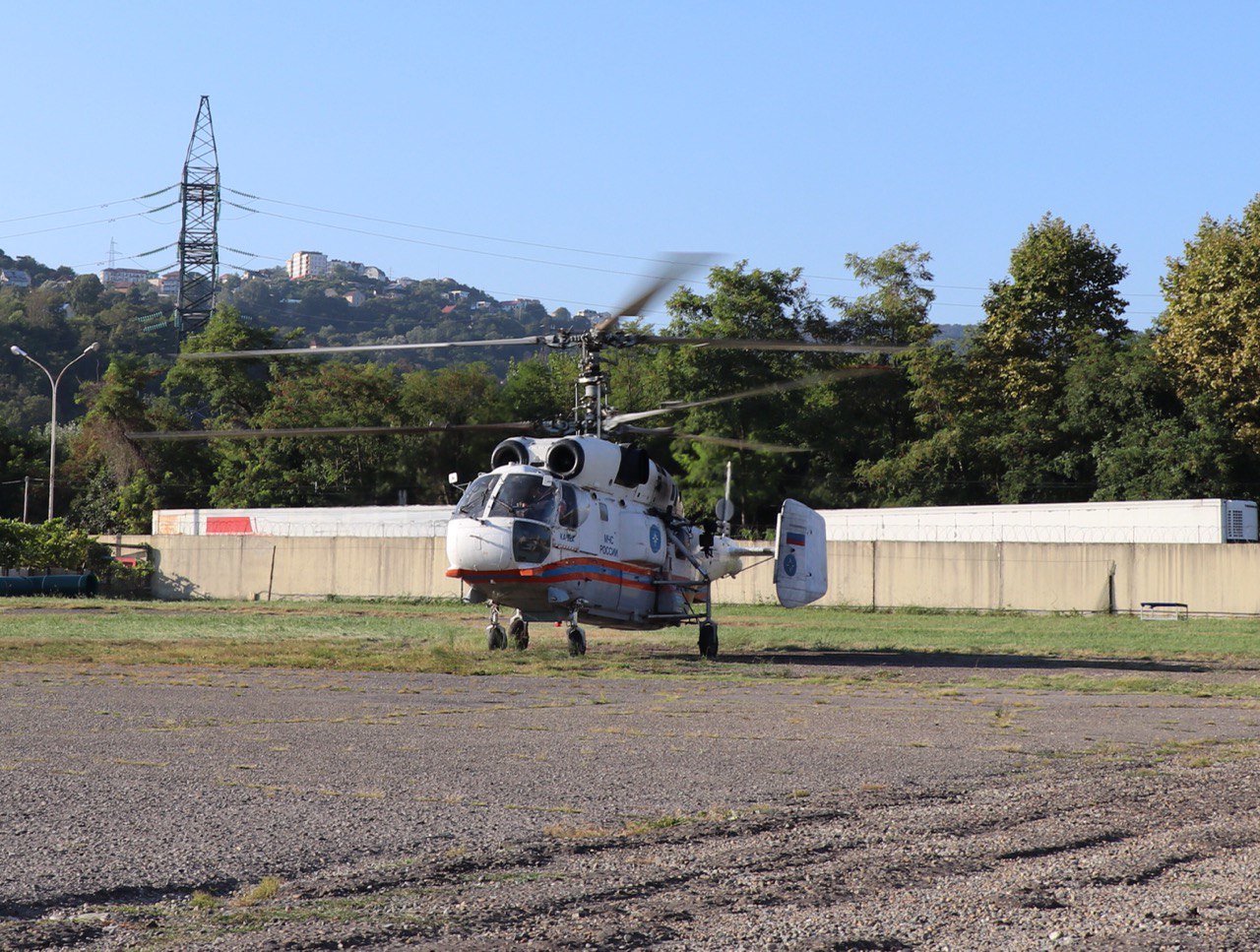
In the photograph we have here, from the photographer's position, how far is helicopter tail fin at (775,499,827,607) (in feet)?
71.7

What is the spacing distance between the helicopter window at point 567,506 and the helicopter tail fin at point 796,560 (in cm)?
495

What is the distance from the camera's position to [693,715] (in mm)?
11055

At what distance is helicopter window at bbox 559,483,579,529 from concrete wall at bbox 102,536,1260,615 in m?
14.1

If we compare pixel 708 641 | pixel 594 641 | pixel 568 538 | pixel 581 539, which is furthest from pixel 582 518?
pixel 594 641

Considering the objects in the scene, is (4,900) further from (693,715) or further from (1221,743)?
(1221,743)

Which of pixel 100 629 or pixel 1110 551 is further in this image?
pixel 1110 551

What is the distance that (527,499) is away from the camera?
57.5 ft

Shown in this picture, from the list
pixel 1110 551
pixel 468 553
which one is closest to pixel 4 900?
pixel 468 553

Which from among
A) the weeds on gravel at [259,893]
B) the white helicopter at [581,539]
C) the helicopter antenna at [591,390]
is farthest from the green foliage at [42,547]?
the weeds on gravel at [259,893]

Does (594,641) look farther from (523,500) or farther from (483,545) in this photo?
(483,545)

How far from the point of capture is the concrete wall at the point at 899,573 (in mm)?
29844

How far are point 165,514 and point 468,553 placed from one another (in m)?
38.4

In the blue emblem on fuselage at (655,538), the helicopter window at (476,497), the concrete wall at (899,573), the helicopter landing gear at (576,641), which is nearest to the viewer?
the helicopter window at (476,497)

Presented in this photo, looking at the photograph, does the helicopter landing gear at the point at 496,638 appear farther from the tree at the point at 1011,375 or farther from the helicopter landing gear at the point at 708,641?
the tree at the point at 1011,375
